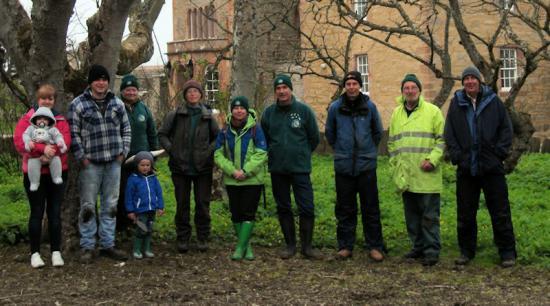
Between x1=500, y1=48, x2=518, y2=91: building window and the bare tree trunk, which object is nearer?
the bare tree trunk

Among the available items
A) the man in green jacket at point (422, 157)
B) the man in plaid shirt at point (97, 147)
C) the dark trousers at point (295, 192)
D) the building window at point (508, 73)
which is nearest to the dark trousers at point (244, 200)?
the dark trousers at point (295, 192)

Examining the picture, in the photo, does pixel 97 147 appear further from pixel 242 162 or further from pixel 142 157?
pixel 242 162

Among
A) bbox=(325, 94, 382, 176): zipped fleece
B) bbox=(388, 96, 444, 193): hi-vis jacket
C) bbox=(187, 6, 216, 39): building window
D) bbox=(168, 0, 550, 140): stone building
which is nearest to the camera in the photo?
bbox=(388, 96, 444, 193): hi-vis jacket

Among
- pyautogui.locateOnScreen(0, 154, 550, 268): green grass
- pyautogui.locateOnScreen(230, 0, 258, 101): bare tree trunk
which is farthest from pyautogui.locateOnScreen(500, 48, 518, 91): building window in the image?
pyautogui.locateOnScreen(230, 0, 258, 101): bare tree trunk

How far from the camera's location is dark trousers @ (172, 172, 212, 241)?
8.59 metres

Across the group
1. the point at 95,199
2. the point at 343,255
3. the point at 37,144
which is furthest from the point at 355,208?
the point at 37,144

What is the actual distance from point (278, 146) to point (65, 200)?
239 cm

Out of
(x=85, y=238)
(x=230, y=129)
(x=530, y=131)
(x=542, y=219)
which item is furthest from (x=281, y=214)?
(x=530, y=131)

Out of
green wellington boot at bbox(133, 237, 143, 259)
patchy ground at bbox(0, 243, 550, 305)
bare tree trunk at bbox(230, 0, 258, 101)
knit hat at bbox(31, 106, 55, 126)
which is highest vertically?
bare tree trunk at bbox(230, 0, 258, 101)

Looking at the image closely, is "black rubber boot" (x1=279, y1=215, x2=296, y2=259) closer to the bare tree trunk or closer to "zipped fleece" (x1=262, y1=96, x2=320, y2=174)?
"zipped fleece" (x1=262, y1=96, x2=320, y2=174)

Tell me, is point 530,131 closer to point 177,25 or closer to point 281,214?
point 281,214

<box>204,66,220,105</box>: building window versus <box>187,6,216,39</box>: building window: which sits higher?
<box>187,6,216,39</box>: building window

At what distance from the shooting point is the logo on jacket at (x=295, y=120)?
→ 8.29 m

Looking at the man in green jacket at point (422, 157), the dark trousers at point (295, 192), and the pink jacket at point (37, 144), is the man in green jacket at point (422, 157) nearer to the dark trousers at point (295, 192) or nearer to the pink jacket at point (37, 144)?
the dark trousers at point (295, 192)
